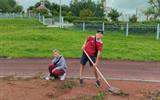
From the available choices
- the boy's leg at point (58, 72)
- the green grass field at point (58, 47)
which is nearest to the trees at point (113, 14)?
the green grass field at point (58, 47)

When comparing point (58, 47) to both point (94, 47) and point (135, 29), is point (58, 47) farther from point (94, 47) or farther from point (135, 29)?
point (135, 29)

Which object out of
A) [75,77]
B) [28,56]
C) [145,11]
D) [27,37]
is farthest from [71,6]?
[75,77]

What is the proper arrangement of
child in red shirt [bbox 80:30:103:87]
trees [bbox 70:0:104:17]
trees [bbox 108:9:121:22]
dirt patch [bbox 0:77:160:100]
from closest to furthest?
1. dirt patch [bbox 0:77:160:100]
2. child in red shirt [bbox 80:30:103:87]
3. trees [bbox 108:9:121:22]
4. trees [bbox 70:0:104:17]

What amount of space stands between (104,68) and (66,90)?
4977 mm

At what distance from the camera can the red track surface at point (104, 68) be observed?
15.5 meters

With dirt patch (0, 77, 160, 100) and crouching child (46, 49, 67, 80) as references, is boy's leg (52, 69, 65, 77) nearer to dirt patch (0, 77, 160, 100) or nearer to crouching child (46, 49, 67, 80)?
crouching child (46, 49, 67, 80)

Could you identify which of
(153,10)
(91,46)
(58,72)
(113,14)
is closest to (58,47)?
(58,72)

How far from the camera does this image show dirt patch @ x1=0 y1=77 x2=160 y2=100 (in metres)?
11.7

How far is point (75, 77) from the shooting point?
14336 millimetres

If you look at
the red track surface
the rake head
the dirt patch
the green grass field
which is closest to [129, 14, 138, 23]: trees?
the green grass field

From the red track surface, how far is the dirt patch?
1.77 meters

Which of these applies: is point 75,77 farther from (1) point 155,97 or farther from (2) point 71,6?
(2) point 71,6

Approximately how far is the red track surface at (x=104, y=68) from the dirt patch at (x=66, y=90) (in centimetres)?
177

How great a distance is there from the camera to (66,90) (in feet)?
40.6
